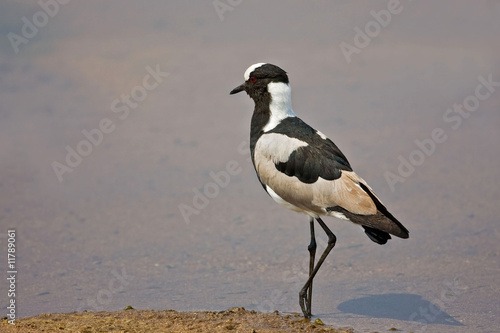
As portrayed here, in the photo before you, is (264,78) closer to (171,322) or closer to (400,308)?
(171,322)

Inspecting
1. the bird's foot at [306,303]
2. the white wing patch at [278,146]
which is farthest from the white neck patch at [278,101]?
the bird's foot at [306,303]

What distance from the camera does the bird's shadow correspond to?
7.05 m

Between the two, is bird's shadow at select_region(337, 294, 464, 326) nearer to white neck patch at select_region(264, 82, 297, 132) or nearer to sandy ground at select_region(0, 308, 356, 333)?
sandy ground at select_region(0, 308, 356, 333)

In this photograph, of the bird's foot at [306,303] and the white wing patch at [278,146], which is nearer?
the white wing patch at [278,146]

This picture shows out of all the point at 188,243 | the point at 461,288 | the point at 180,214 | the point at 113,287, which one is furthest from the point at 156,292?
the point at 461,288

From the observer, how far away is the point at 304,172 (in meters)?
6.69

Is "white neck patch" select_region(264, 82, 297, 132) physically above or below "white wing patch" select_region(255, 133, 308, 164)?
above

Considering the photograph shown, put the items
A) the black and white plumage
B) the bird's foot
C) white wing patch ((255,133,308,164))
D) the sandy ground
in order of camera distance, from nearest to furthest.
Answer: the sandy ground < the black and white plumage < white wing patch ((255,133,308,164)) < the bird's foot

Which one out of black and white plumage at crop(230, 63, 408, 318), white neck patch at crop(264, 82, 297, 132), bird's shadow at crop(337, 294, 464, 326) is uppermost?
white neck patch at crop(264, 82, 297, 132)

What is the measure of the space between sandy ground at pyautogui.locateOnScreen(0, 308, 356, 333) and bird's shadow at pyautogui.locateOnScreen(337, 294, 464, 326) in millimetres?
516

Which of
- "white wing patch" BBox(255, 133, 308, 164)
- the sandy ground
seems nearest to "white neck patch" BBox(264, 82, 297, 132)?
"white wing patch" BBox(255, 133, 308, 164)

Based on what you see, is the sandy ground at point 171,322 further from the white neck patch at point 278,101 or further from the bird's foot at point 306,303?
the white neck patch at point 278,101

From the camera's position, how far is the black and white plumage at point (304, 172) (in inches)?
257

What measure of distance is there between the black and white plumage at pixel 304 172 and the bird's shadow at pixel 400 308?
0.50 m
